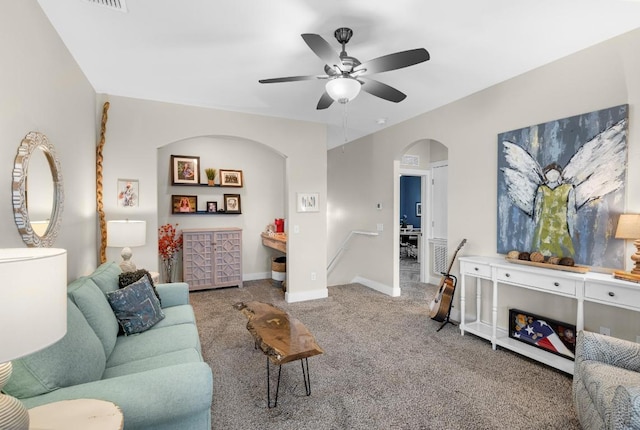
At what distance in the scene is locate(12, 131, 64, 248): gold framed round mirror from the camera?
1694mm

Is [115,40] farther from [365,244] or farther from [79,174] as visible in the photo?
[365,244]

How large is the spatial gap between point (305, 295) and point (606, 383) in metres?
3.49

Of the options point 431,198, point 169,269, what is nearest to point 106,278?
point 169,269

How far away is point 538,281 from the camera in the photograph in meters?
2.61

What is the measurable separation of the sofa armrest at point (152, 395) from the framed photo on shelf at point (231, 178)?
4595mm

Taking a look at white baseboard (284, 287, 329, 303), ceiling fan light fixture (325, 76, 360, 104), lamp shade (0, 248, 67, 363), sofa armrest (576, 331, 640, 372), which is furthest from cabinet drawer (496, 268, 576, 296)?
lamp shade (0, 248, 67, 363)

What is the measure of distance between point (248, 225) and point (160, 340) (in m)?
3.98

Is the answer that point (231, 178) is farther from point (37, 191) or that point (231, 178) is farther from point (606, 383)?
point (606, 383)

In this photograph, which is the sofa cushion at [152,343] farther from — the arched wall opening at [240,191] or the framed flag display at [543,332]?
the arched wall opening at [240,191]

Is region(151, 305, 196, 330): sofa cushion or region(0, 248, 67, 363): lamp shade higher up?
region(0, 248, 67, 363): lamp shade

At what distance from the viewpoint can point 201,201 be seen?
18.5 feet

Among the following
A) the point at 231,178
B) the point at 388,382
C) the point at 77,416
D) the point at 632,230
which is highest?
the point at 231,178

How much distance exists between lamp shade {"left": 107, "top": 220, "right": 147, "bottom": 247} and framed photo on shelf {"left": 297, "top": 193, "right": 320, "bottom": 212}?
213 cm

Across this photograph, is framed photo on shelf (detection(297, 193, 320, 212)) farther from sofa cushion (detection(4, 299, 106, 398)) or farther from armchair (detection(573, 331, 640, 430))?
armchair (detection(573, 331, 640, 430))
